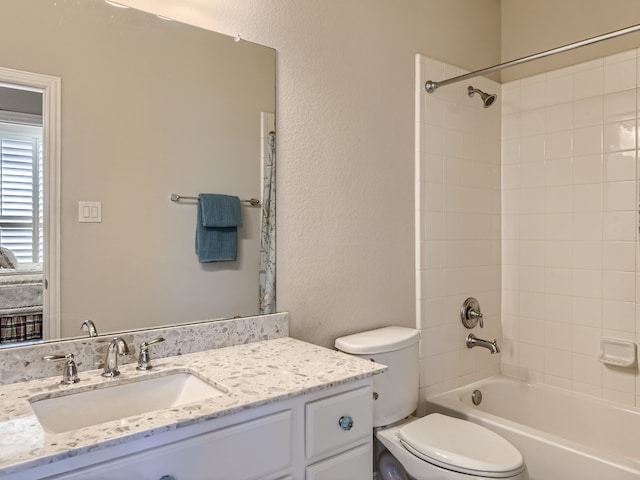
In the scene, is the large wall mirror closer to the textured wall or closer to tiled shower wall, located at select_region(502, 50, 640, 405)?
the textured wall

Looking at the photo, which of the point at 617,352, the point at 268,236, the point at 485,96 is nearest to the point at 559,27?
the point at 485,96

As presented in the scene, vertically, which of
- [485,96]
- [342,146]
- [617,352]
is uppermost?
[485,96]

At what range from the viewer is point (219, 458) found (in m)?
1.04

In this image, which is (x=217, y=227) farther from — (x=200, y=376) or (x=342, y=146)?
(x=342, y=146)

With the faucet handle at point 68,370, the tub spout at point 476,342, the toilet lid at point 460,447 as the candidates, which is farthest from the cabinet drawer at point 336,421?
the tub spout at point 476,342

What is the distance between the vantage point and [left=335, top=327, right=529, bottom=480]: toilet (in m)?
1.51

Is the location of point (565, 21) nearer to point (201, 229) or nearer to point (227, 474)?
point (201, 229)

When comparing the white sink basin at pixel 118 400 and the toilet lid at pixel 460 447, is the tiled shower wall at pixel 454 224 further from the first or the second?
the white sink basin at pixel 118 400

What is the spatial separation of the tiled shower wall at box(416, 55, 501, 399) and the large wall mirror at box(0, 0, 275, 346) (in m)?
0.88

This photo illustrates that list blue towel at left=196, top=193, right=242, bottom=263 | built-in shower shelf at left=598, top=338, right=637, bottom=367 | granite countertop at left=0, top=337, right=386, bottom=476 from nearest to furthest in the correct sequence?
1. granite countertop at left=0, top=337, right=386, bottom=476
2. blue towel at left=196, top=193, right=242, bottom=263
3. built-in shower shelf at left=598, top=338, right=637, bottom=367

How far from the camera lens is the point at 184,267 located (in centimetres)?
156

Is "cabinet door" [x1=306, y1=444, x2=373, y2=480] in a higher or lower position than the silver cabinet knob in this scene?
lower

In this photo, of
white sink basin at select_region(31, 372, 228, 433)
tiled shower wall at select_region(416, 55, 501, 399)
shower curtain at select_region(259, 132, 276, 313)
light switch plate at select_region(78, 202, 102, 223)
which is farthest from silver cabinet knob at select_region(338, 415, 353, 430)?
tiled shower wall at select_region(416, 55, 501, 399)

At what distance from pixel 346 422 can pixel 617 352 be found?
5.37 feet
